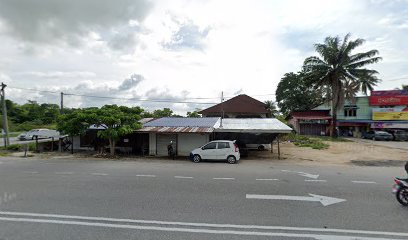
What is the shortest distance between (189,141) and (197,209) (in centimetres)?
1376

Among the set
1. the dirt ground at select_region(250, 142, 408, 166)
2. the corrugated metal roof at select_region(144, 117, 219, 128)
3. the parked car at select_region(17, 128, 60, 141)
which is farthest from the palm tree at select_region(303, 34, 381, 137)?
the parked car at select_region(17, 128, 60, 141)

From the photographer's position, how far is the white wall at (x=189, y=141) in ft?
66.3

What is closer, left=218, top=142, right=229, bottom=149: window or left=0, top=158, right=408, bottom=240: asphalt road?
left=0, top=158, right=408, bottom=240: asphalt road

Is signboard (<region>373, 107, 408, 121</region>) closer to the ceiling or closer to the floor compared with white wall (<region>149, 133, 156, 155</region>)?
closer to the ceiling

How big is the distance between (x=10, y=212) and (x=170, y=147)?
506 inches

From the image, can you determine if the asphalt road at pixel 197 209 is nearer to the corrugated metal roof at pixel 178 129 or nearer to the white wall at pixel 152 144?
the corrugated metal roof at pixel 178 129

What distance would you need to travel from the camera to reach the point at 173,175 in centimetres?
1145

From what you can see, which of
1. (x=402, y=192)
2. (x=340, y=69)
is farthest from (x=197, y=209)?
(x=340, y=69)

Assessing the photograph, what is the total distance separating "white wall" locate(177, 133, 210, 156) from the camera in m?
20.2

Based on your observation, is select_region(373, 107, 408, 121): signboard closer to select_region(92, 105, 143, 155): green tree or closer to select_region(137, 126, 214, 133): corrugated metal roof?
select_region(137, 126, 214, 133): corrugated metal roof

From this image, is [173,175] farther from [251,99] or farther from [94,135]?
[251,99]

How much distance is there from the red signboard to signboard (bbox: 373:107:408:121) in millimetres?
895

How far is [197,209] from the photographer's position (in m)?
6.63

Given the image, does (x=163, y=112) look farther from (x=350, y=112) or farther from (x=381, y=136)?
(x=381, y=136)
